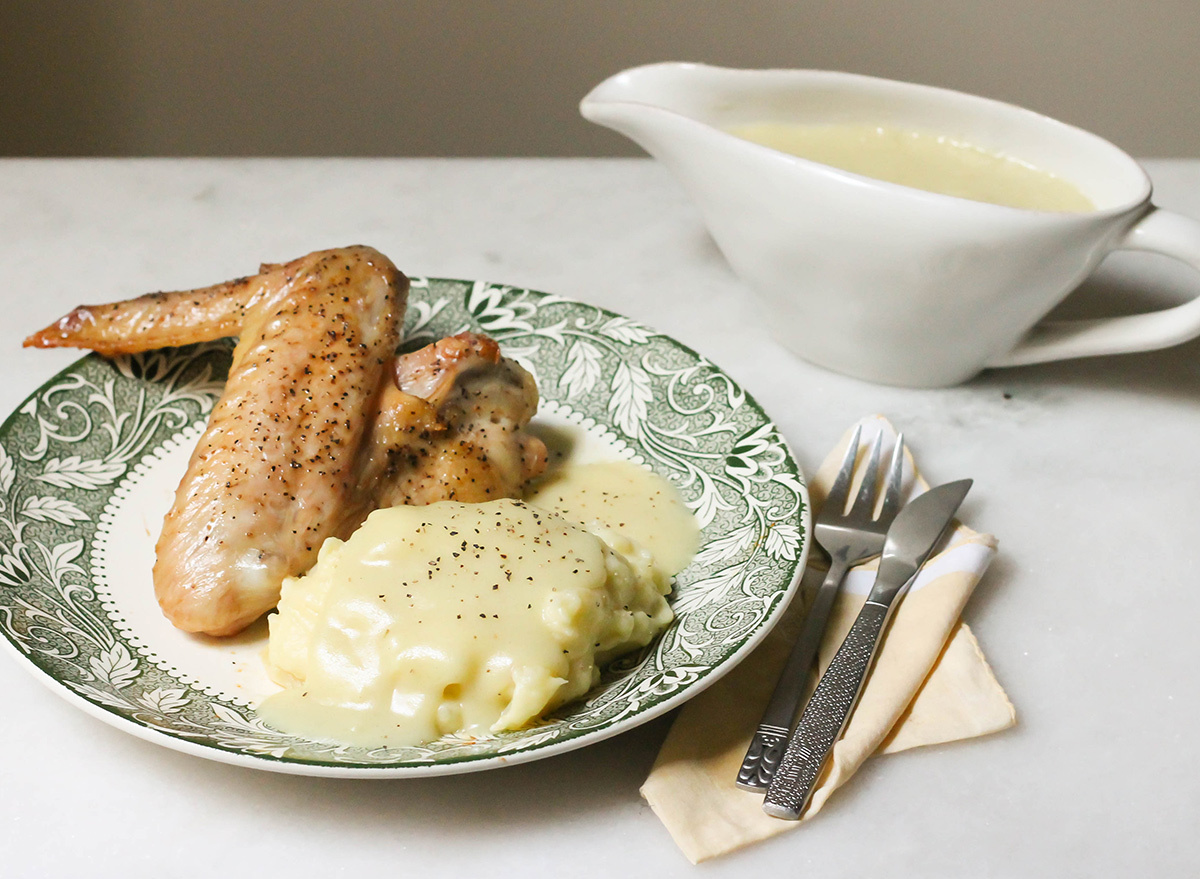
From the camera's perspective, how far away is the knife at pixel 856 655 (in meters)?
1.48

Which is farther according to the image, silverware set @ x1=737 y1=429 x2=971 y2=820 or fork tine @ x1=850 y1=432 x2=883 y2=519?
fork tine @ x1=850 y1=432 x2=883 y2=519

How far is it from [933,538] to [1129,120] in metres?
4.22

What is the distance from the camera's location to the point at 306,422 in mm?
1787

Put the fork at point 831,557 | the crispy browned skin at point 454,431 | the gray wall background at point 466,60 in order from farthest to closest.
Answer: the gray wall background at point 466,60, the crispy browned skin at point 454,431, the fork at point 831,557

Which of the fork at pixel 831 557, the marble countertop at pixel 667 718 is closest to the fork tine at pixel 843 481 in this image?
the fork at pixel 831 557

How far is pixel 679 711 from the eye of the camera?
5.19 feet

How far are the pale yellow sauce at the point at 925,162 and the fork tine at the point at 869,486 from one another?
60 centimetres

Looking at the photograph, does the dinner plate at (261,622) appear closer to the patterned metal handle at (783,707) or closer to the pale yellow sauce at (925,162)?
the patterned metal handle at (783,707)

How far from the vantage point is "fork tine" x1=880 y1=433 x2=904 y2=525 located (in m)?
1.92

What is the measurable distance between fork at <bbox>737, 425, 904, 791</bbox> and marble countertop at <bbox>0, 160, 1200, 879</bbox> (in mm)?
108

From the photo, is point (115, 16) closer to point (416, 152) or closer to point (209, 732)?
point (416, 152)

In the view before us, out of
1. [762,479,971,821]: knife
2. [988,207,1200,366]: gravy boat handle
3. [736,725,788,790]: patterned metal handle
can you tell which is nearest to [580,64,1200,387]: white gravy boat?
[988,207,1200,366]: gravy boat handle

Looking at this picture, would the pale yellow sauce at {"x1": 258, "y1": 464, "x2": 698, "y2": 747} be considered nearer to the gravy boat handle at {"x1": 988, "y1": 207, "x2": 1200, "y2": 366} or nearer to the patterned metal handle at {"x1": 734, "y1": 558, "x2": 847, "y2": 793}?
the patterned metal handle at {"x1": 734, "y1": 558, "x2": 847, "y2": 793}

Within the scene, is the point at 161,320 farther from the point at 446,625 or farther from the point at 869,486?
the point at 869,486
